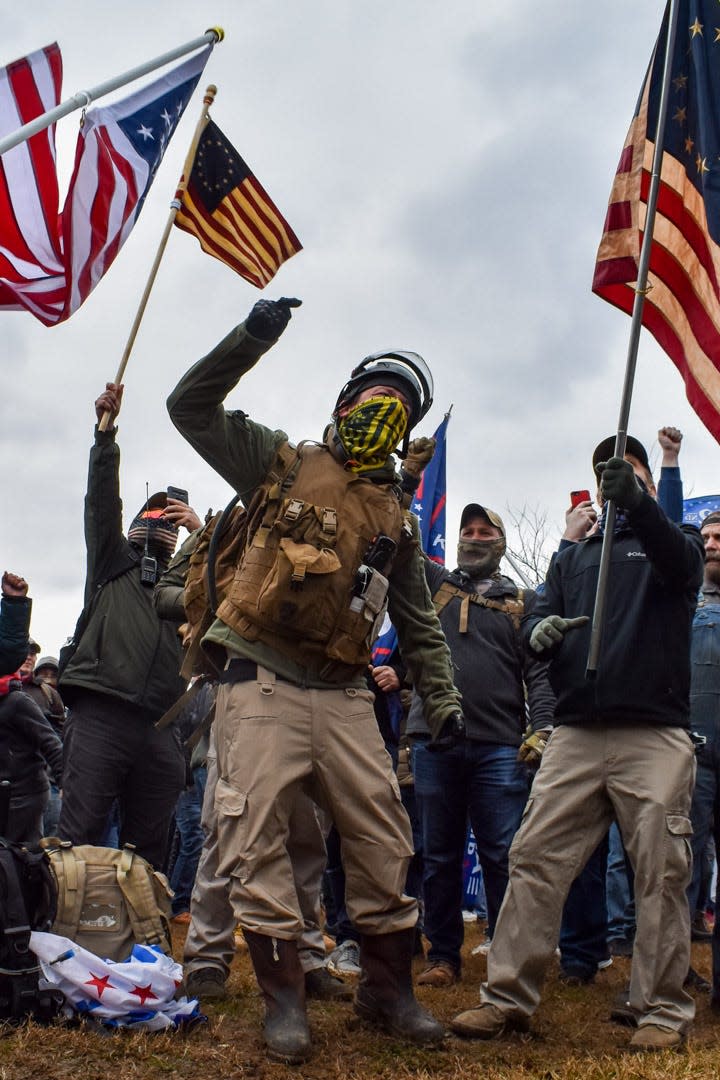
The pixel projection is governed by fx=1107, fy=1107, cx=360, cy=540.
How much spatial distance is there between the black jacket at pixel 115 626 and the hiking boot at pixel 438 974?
1.94 m

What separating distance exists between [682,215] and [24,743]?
6.17 metres

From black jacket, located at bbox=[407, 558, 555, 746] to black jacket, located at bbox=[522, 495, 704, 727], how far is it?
132 cm

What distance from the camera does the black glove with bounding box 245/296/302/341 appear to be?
155 inches

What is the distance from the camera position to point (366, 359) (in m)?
4.69

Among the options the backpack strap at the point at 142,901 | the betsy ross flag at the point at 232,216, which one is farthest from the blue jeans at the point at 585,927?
the betsy ross flag at the point at 232,216

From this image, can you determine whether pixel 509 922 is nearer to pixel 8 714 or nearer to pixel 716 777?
pixel 716 777

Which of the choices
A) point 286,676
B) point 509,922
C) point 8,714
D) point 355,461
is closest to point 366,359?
point 355,461

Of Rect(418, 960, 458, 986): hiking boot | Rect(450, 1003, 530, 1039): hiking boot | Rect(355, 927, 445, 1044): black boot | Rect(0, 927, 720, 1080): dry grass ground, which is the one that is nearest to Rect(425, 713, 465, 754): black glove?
Rect(355, 927, 445, 1044): black boot

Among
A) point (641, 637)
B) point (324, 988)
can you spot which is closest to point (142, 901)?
point (324, 988)

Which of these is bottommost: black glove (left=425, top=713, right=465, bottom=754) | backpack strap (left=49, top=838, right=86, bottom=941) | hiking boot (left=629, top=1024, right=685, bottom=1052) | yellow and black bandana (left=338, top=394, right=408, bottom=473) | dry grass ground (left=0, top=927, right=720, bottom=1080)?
dry grass ground (left=0, top=927, right=720, bottom=1080)

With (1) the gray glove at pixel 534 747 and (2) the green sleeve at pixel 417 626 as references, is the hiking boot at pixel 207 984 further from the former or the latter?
(1) the gray glove at pixel 534 747

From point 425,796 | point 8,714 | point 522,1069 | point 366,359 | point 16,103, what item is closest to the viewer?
point 522,1069

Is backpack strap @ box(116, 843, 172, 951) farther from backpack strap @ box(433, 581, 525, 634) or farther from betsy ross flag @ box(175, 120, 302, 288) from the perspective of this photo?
betsy ross flag @ box(175, 120, 302, 288)

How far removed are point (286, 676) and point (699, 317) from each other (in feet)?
8.10
